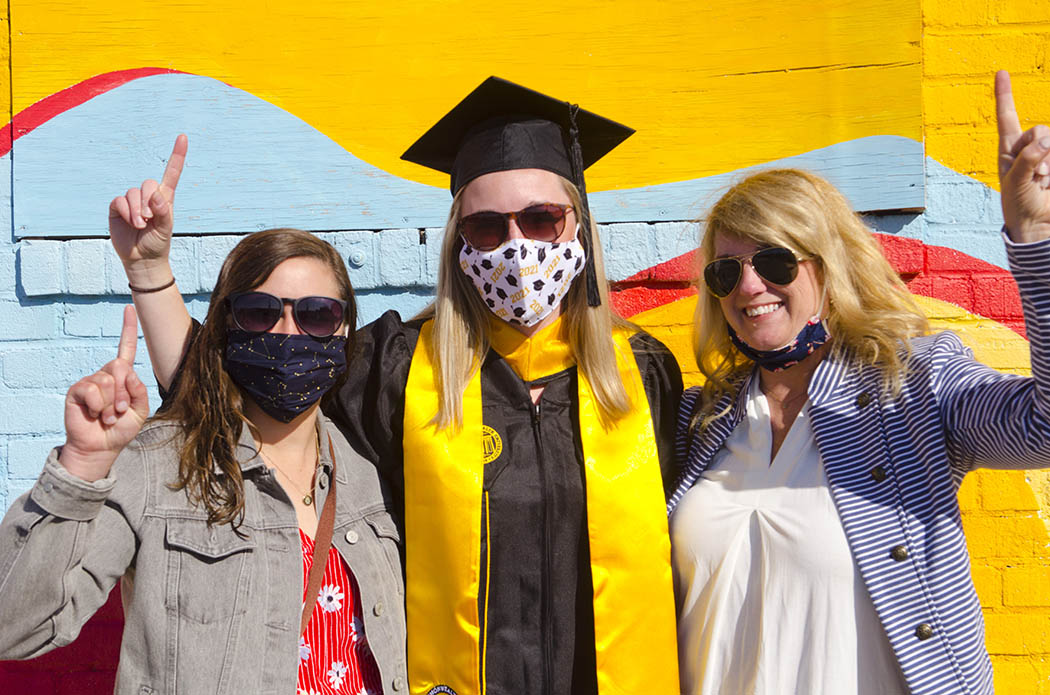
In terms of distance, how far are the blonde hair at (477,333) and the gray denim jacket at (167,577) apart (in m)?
0.52

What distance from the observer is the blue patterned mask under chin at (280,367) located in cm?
224

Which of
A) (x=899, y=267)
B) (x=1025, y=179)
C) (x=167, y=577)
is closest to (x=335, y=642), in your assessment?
(x=167, y=577)

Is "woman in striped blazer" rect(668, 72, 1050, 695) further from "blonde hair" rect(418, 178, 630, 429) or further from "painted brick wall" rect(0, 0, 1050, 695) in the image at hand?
"painted brick wall" rect(0, 0, 1050, 695)

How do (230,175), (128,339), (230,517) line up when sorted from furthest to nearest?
1. (230,175)
2. (230,517)
3. (128,339)

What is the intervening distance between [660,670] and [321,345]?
130 cm

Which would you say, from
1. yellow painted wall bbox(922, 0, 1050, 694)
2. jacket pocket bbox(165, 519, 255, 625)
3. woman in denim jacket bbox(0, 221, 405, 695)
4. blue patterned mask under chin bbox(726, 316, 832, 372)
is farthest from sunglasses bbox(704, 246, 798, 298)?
yellow painted wall bbox(922, 0, 1050, 694)

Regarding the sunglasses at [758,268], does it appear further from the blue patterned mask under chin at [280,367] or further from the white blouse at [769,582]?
the blue patterned mask under chin at [280,367]

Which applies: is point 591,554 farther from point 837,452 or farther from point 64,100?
point 64,100

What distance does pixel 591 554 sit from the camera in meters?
2.38

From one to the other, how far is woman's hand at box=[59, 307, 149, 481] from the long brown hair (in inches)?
11.4

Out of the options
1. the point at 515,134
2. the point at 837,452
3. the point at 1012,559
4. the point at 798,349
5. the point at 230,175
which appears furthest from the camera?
the point at 230,175

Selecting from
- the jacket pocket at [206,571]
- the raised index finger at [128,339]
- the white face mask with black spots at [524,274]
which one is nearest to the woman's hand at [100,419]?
the raised index finger at [128,339]

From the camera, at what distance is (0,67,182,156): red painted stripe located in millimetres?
3635

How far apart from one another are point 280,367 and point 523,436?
2.37ft
